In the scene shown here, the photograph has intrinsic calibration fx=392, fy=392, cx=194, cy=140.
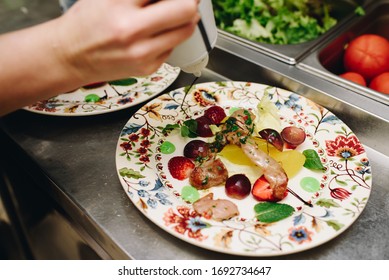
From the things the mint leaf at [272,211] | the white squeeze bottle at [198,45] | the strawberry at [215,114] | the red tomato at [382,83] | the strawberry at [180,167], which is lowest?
the red tomato at [382,83]

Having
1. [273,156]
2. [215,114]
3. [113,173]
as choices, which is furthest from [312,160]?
[113,173]

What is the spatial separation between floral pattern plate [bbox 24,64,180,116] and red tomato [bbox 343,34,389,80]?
73 centimetres

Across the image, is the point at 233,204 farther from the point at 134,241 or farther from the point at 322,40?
the point at 322,40

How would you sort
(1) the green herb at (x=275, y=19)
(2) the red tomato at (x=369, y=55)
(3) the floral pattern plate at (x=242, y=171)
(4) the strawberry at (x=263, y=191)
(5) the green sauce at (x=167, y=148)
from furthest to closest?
(1) the green herb at (x=275, y=19) < (2) the red tomato at (x=369, y=55) < (5) the green sauce at (x=167, y=148) < (4) the strawberry at (x=263, y=191) < (3) the floral pattern plate at (x=242, y=171)

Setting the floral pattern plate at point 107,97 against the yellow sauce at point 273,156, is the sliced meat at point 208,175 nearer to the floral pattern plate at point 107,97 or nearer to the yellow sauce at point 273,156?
the yellow sauce at point 273,156

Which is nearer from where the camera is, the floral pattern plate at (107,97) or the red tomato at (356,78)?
the floral pattern plate at (107,97)

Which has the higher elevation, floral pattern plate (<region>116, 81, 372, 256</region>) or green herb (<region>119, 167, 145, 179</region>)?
green herb (<region>119, 167, 145, 179</region>)

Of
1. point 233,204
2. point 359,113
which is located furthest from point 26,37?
point 359,113

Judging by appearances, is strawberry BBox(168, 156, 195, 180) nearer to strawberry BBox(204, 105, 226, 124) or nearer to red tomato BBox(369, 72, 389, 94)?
strawberry BBox(204, 105, 226, 124)

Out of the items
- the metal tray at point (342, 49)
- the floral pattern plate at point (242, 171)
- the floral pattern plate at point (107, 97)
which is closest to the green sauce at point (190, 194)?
the floral pattern plate at point (242, 171)

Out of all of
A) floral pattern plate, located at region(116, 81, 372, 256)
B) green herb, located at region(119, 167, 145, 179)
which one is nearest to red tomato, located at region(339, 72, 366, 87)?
floral pattern plate, located at region(116, 81, 372, 256)

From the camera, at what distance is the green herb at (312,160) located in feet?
3.51

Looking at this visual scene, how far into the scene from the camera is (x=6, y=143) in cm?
134

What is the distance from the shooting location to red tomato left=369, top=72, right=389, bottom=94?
1426 millimetres
